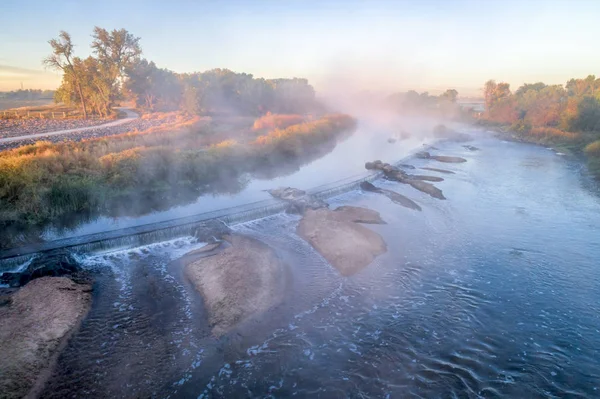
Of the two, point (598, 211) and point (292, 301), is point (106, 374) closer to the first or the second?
point (292, 301)

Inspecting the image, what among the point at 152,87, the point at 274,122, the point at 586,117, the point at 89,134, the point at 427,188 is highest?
the point at 152,87

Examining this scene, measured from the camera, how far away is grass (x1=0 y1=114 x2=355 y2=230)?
1428 cm

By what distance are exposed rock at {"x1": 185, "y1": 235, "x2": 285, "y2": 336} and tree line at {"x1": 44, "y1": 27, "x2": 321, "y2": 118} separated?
35512 millimetres

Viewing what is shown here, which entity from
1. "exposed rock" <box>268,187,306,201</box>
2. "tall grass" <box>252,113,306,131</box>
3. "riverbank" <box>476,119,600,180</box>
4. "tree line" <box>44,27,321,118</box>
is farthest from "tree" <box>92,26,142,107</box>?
"riverbank" <box>476,119,600,180</box>

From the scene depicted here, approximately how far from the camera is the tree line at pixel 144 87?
1594 inches

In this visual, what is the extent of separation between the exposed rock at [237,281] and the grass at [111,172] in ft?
24.9

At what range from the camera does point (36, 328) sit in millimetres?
8117

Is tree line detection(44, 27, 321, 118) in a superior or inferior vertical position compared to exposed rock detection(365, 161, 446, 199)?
superior

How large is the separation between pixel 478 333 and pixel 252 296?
243 inches

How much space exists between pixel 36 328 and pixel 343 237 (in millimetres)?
9985

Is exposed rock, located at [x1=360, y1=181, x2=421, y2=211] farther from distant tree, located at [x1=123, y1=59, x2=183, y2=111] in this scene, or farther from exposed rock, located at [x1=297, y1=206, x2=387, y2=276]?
distant tree, located at [x1=123, y1=59, x2=183, y2=111]

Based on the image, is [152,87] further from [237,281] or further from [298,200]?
[237,281]

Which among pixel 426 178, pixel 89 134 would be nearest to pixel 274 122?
pixel 89 134

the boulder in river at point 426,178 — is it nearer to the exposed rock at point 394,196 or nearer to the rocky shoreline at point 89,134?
the exposed rock at point 394,196
